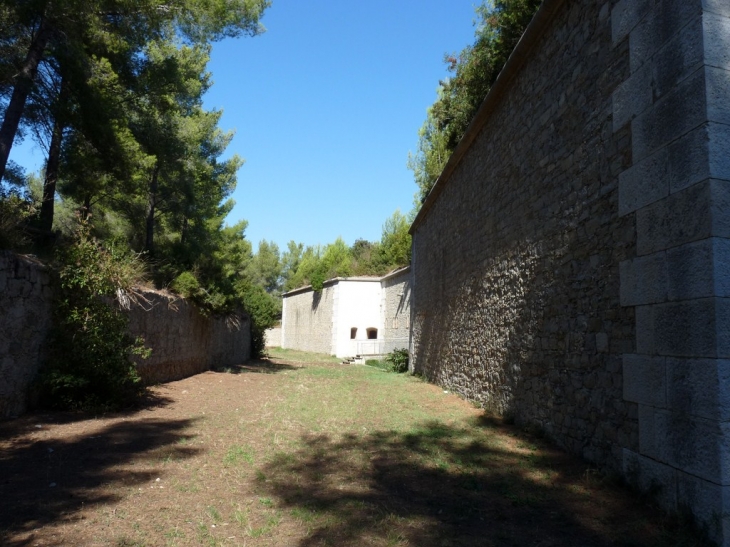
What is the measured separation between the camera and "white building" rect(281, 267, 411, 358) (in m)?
23.4

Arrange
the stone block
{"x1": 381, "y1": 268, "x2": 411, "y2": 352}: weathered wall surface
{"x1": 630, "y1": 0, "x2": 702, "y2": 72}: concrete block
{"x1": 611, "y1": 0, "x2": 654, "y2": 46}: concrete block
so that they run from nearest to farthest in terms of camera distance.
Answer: the stone block
{"x1": 630, "y1": 0, "x2": 702, "y2": 72}: concrete block
{"x1": 611, "y1": 0, "x2": 654, "y2": 46}: concrete block
{"x1": 381, "y1": 268, "x2": 411, "y2": 352}: weathered wall surface

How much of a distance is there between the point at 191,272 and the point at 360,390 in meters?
4.98

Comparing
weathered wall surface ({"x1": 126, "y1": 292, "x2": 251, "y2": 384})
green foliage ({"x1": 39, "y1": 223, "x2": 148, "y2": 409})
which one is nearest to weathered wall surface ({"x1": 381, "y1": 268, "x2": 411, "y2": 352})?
weathered wall surface ({"x1": 126, "y1": 292, "x2": 251, "y2": 384})

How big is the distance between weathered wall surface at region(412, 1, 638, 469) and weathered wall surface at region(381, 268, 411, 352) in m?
10.7

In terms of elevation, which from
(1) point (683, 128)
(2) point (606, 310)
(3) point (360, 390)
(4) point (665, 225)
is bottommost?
(3) point (360, 390)

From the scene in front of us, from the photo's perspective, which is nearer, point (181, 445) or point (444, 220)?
point (181, 445)

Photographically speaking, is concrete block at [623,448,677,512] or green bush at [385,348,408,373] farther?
green bush at [385,348,408,373]

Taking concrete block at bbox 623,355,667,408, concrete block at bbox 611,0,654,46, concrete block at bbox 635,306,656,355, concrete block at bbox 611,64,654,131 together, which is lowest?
concrete block at bbox 623,355,667,408

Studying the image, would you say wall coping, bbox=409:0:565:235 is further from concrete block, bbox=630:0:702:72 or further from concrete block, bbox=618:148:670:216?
concrete block, bbox=618:148:670:216

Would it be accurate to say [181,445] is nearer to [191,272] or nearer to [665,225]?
[665,225]

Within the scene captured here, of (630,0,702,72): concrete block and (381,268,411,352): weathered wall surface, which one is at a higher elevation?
(630,0,702,72): concrete block

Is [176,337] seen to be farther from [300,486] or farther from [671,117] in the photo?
[671,117]

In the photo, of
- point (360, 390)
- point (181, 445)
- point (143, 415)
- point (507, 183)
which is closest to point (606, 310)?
point (507, 183)

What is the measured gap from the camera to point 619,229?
448 cm
